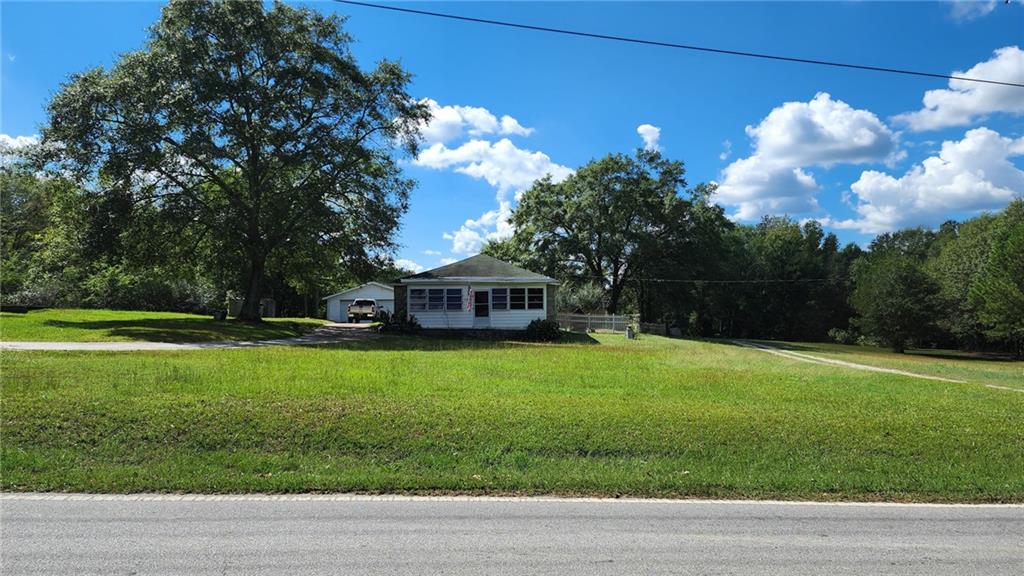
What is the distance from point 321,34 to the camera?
28016 mm

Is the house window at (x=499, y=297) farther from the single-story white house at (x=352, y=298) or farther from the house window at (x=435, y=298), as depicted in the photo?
the single-story white house at (x=352, y=298)

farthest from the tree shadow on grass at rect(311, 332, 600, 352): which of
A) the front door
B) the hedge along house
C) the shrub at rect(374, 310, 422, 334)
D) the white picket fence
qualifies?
the white picket fence

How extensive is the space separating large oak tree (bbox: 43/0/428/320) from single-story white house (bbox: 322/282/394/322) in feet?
75.8

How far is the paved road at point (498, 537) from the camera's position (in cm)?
380

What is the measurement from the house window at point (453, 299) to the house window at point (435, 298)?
0.25 m

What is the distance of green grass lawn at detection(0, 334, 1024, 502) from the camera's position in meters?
5.69

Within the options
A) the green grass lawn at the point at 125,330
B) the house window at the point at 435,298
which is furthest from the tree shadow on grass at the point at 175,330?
the house window at the point at 435,298

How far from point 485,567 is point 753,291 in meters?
58.7

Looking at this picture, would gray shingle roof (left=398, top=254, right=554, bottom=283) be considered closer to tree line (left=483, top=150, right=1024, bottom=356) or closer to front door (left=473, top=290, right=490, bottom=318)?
front door (left=473, top=290, right=490, bottom=318)

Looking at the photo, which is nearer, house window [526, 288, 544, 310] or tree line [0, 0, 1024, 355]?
tree line [0, 0, 1024, 355]

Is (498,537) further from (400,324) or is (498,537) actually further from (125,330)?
(400,324)

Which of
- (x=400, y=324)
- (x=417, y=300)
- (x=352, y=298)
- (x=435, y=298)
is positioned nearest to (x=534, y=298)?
(x=435, y=298)

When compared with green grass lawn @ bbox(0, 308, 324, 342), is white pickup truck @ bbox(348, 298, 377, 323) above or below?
above

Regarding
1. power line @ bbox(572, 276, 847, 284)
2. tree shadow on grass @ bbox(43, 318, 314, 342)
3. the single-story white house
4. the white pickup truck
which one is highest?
power line @ bbox(572, 276, 847, 284)
